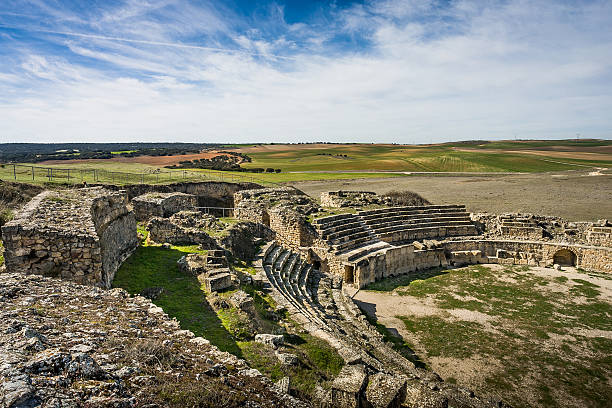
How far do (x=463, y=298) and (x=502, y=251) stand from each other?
7316mm

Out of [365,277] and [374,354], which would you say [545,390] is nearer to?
[374,354]

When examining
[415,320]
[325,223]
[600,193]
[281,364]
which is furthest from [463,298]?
[600,193]

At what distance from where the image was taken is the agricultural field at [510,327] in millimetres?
9969

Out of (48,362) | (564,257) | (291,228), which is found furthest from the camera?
(564,257)

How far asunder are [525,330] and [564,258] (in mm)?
10777

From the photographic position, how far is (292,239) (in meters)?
19.2

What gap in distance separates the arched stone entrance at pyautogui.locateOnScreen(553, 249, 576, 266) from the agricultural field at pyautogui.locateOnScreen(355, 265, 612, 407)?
149 centimetres

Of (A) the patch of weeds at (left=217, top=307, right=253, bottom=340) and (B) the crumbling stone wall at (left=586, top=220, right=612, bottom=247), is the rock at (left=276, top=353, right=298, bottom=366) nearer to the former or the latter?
(A) the patch of weeds at (left=217, top=307, right=253, bottom=340)

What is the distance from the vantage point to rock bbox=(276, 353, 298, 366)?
647cm

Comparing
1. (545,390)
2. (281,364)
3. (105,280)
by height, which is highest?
(105,280)

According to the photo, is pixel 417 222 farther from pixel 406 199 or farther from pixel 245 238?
pixel 245 238

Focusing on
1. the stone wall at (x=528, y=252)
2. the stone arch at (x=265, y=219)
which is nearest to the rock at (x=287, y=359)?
the stone arch at (x=265, y=219)

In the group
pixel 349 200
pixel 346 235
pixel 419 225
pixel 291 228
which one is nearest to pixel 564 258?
pixel 419 225

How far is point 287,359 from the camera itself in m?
6.54
